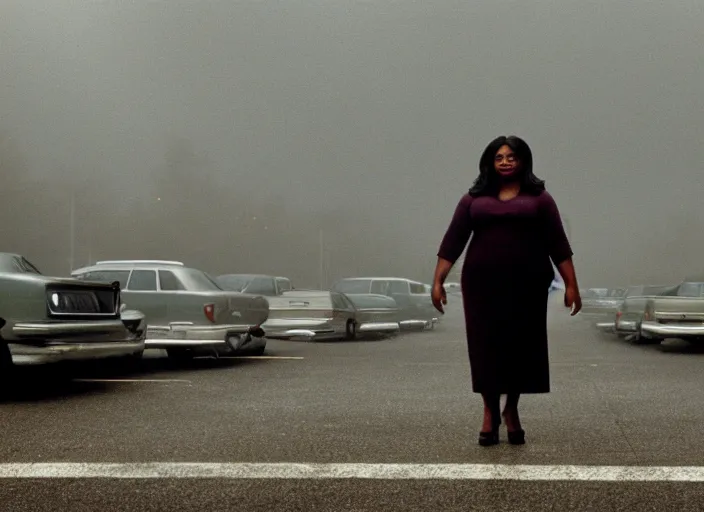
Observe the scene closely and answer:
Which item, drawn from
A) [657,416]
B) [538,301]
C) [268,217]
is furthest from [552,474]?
[268,217]

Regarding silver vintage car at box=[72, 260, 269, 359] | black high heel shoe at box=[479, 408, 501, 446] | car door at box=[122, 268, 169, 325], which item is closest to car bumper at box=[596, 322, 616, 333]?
silver vintage car at box=[72, 260, 269, 359]

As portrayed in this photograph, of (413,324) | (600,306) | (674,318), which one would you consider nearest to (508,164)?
(674,318)

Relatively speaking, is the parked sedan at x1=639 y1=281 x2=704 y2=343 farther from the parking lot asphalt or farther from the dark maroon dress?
the dark maroon dress

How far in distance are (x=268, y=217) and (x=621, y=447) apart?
71.3m

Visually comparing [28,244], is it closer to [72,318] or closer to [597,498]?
[72,318]

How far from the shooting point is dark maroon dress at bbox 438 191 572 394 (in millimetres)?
5434

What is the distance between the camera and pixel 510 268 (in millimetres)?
5426

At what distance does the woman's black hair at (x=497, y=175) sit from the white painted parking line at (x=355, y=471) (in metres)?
1.67

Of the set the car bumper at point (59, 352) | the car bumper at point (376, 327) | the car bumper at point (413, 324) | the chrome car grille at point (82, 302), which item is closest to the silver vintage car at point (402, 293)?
the car bumper at point (413, 324)

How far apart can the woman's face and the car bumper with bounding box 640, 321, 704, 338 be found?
38.8 ft

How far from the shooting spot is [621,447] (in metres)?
5.75

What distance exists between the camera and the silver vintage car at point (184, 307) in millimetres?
12320

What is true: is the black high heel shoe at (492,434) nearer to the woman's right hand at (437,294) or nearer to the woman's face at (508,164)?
Answer: the woman's right hand at (437,294)

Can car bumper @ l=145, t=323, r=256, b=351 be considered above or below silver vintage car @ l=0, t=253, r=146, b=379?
below
